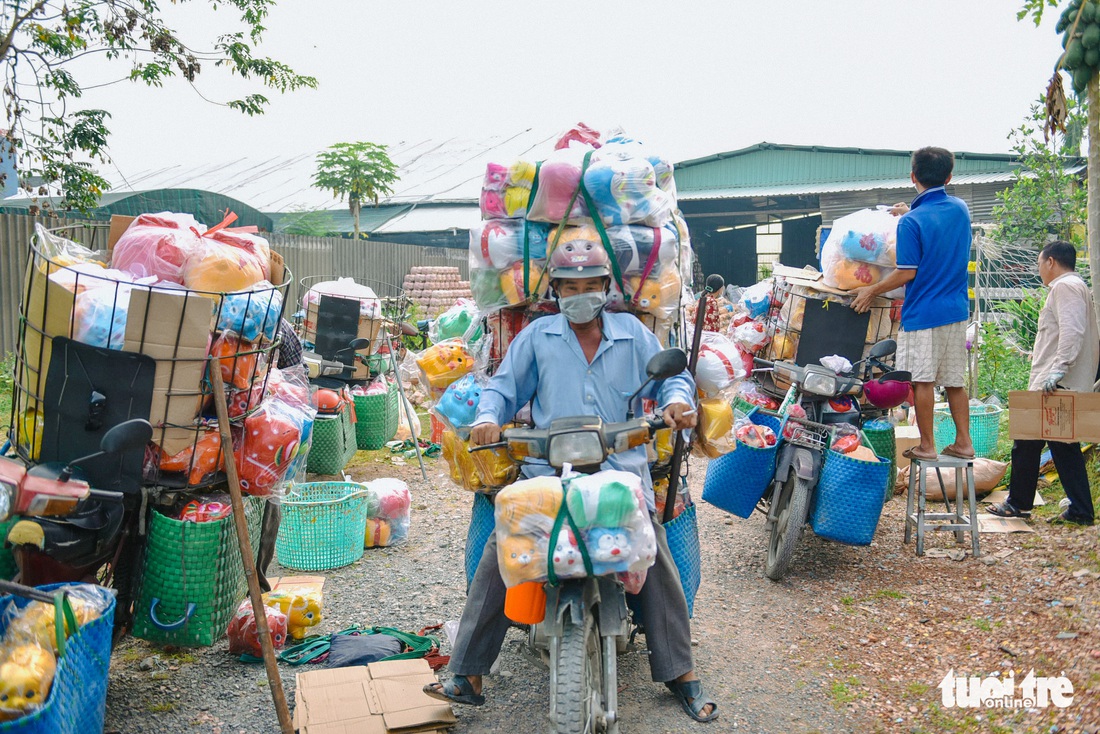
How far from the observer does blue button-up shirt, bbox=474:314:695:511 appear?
3.57m

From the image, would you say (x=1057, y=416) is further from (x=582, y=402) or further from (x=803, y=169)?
(x=803, y=169)

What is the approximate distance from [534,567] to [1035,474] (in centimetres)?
512

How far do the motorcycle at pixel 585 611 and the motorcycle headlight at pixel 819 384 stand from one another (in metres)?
2.40

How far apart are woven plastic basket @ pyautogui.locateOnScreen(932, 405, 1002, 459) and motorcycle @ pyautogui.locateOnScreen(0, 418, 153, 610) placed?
7228mm

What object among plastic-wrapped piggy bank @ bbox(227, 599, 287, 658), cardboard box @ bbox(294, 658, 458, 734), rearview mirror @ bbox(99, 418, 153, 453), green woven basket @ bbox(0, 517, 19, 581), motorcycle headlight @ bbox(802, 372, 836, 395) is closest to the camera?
rearview mirror @ bbox(99, 418, 153, 453)

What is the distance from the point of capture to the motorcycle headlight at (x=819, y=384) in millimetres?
5309

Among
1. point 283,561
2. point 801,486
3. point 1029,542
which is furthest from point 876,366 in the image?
point 283,561

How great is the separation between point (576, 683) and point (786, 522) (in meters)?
2.85

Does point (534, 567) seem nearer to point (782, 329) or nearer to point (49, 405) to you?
point (49, 405)

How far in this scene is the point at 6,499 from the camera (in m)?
2.36

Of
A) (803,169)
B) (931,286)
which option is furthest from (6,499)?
(803,169)

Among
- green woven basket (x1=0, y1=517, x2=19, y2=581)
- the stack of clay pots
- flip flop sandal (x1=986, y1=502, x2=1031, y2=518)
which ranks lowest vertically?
flip flop sandal (x1=986, y1=502, x2=1031, y2=518)

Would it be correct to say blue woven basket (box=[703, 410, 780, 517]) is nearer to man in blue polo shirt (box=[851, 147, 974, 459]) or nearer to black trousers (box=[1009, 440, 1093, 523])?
man in blue polo shirt (box=[851, 147, 974, 459])

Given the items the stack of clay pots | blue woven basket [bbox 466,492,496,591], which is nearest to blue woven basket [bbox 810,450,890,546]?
blue woven basket [bbox 466,492,496,591]
